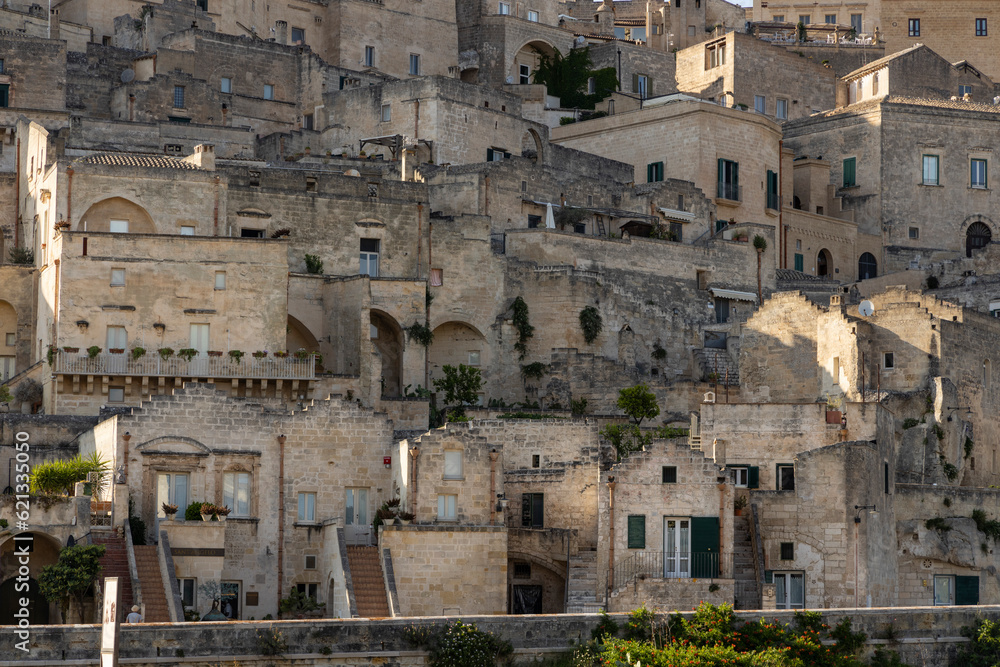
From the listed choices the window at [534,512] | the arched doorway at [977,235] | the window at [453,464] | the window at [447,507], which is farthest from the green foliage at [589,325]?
the arched doorway at [977,235]

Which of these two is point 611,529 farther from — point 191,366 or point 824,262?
point 824,262

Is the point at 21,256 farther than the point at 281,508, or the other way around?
the point at 21,256

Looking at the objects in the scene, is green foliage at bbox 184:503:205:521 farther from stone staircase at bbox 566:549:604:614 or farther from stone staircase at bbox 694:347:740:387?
stone staircase at bbox 694:347:740:387

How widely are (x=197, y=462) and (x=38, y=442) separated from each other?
5592mm

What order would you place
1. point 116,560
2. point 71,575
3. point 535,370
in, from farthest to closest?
point 535,370 < point 116,560 < point 71,575

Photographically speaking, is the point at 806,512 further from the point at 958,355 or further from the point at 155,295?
the point at 155,295

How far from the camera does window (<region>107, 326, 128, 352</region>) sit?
47938 mm

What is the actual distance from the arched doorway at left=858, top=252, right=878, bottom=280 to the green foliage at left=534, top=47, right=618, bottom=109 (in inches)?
546

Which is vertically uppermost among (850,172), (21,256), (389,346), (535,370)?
(850,172)

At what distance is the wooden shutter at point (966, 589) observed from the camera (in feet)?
142

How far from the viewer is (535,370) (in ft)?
175

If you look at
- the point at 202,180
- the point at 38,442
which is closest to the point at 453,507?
the point at 38,442

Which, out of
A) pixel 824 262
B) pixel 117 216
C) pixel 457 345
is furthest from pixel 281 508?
pixel 824 262

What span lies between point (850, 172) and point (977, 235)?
18.1ft
